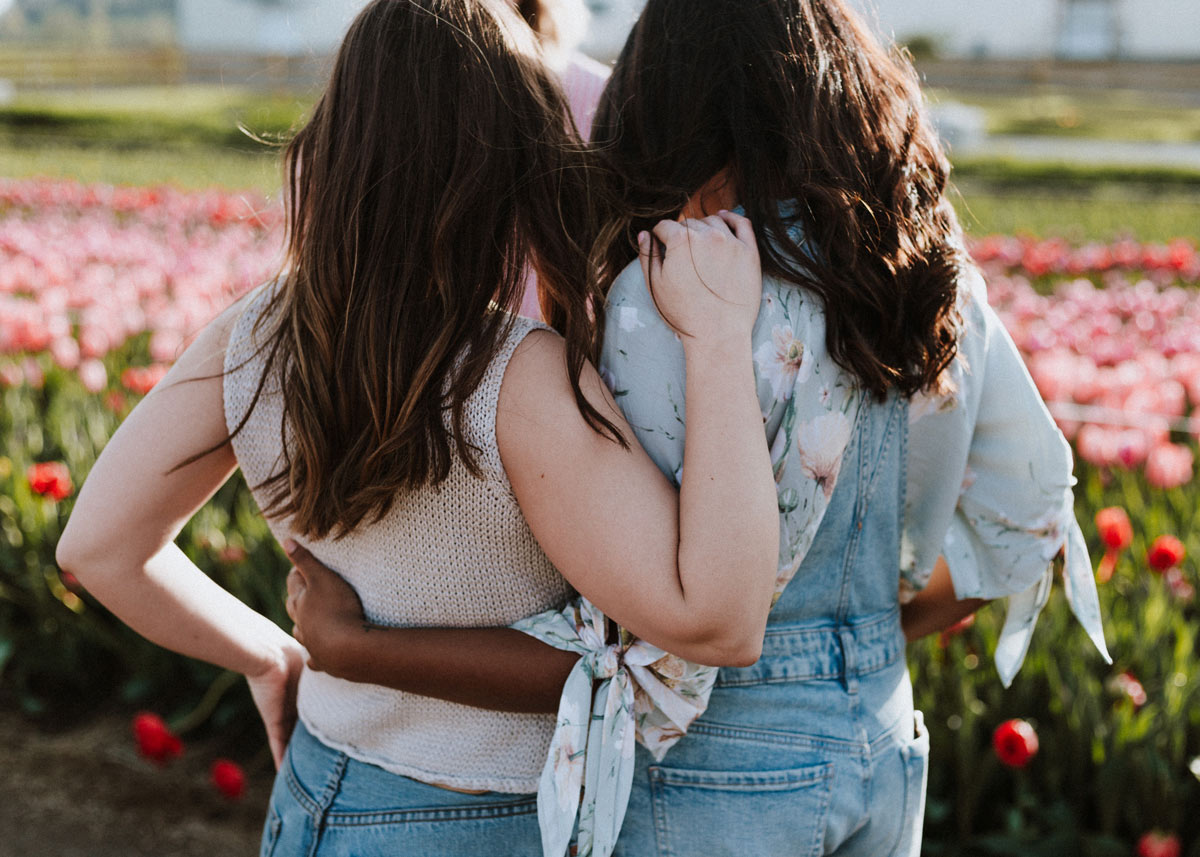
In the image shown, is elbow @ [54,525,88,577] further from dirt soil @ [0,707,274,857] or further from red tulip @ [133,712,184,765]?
dirt soil @ [0,707,274,857]

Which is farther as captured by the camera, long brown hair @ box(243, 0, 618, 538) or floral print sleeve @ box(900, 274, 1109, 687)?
floral print sleeve @ box(900, 274, 1109, 687)

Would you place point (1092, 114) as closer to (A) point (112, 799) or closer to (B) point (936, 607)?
(A) point (112, 799)

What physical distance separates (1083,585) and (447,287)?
2.93ft

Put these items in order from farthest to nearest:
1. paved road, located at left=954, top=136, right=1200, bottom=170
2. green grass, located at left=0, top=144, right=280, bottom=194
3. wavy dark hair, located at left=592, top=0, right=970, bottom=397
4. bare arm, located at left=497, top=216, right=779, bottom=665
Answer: paved road, located at left=954, top=136, right=1200, bottom=170 < green grass, located at left=0, top=144, right=280, bottom=194 < wavy dark hair, located at left=592, top=0, right=970, bottom=397 < bare arm, located at left=497, top=216, right=779, bottom=665

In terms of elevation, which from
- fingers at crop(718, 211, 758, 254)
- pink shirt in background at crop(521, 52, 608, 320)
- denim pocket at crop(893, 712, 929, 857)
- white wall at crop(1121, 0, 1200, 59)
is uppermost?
fingers at crop(718, 211, 758, 254)

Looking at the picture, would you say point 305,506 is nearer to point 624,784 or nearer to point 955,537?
point 624,784

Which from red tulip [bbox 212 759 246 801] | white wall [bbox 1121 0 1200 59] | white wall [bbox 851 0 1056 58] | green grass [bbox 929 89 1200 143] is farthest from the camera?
white wall [bbox 851 0 1056 58]

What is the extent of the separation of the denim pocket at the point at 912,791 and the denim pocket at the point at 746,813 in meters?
0.13

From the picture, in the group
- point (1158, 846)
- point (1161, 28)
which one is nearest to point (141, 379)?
point (1158, 846)

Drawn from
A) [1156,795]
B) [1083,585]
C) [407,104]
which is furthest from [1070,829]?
[407,104]

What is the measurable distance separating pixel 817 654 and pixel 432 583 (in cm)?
40

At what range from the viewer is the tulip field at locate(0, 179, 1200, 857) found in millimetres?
1990

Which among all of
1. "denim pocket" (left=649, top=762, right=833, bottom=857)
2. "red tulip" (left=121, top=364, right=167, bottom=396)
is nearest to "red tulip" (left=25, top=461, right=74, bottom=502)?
"red tulip" (left=121, top=364, right=167, bottom=396)

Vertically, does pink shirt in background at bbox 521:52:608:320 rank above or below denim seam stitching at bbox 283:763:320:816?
above
